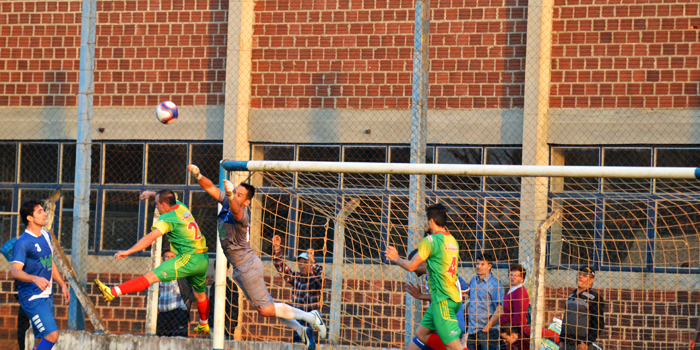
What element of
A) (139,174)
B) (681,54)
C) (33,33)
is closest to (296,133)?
(139,174)

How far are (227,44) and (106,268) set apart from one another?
13.0ft

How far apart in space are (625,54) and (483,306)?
452 centimetres

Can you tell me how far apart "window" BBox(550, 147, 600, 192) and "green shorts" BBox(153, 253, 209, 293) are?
5.27 meters

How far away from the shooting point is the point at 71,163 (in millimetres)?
12656

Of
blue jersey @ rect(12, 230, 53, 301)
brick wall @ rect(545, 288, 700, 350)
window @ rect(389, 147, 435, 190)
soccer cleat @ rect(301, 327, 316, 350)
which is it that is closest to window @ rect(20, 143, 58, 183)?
blue jersey @ rect(12, 230, 53, 301)

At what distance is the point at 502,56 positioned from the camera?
11.5 m

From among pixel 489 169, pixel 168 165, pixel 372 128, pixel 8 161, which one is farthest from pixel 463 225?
pixel 8 161

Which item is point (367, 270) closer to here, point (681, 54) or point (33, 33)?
point (681, 54)

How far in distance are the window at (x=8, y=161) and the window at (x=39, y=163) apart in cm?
14

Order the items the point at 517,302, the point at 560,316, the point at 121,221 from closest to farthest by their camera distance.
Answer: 1. the point at 517,302
2. the point at 560,316
3. the point at 121,221

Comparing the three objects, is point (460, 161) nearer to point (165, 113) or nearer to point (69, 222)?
point (165, 113)

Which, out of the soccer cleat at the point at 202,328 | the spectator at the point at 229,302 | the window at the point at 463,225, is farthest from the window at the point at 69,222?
the window at the point at 463,225

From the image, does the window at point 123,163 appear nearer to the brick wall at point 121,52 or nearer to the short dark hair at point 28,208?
the brick wall at point 121,52

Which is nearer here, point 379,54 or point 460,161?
point 460,161
